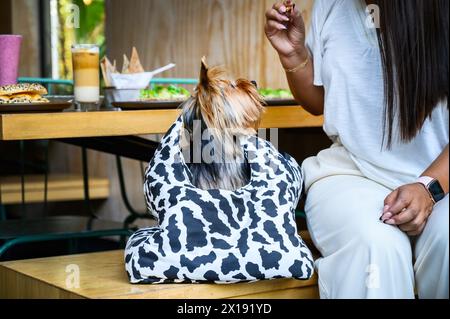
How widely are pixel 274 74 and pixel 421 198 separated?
1864mm

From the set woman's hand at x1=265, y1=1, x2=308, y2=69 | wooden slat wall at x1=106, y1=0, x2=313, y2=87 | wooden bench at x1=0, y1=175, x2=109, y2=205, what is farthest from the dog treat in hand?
wooden bench at x1=0, y1=175, x2=109, y2=205

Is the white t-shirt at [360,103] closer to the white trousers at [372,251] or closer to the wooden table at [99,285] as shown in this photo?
the white trousers at [372,251]

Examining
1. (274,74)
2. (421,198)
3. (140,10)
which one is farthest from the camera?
(140,10)

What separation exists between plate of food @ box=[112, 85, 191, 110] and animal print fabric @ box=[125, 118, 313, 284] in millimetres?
549

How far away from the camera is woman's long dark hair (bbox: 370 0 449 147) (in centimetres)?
213

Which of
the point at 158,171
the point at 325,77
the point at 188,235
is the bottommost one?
the point at 188,235

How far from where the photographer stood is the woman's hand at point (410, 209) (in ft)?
6.48

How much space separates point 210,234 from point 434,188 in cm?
51

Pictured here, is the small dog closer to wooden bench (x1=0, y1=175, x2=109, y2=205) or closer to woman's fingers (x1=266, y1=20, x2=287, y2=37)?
woman's fingers (x1=266, y1=20, x2=287, y2=37)

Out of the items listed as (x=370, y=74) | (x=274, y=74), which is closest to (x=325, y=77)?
(x=370, y=74)

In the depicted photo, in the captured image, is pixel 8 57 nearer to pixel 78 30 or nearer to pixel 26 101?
pixel 26 101

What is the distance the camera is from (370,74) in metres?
2.23

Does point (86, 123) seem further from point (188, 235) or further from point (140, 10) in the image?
point (140, 10)

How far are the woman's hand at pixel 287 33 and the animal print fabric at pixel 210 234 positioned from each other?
1.49ft
